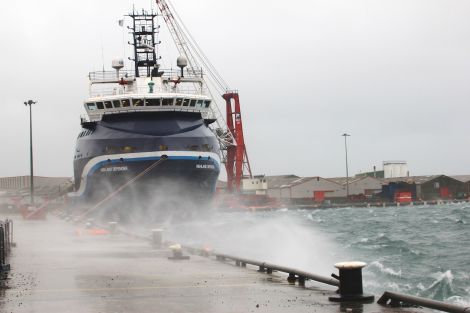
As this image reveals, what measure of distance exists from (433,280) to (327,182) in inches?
5634

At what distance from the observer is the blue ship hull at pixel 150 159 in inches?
1998

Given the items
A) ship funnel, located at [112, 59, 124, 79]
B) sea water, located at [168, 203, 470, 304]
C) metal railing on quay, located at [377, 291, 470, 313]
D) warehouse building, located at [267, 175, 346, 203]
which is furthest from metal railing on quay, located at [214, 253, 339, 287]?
warehouse building, located at [267, 175, 346, 203]

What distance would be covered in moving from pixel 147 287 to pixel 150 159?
32.8 m

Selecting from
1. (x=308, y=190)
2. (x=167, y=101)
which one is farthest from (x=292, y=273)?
(x=308, y=190)

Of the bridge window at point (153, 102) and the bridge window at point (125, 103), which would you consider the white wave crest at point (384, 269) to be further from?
the bridge window at point (125, 103)

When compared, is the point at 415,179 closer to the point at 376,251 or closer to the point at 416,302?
the point at 376,251

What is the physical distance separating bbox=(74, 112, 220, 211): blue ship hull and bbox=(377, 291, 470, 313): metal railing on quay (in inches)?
1445

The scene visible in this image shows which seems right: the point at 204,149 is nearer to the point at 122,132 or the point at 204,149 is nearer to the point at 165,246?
the point at 122,132

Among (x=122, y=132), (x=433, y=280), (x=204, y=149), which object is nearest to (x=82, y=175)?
(x=122, y=132)

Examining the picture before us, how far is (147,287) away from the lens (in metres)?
17.8

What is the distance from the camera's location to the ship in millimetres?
50812

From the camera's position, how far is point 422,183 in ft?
557

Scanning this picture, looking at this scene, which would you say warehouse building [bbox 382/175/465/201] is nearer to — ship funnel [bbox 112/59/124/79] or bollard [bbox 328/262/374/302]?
ship funnel [bbox 112/59/124/79]

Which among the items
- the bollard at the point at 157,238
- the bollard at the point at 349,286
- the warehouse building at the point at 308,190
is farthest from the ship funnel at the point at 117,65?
the warehouse building at the point at 308,190
